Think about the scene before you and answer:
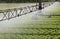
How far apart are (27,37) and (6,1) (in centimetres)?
1913

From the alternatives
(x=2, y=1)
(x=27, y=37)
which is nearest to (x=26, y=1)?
(x=2, y=1)

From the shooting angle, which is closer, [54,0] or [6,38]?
[6,38]

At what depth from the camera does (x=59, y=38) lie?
5031 mm

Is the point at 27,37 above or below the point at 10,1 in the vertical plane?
above

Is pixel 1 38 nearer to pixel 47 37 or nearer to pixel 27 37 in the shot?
pixel 27 37

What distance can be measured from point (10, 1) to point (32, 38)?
19.4 meters

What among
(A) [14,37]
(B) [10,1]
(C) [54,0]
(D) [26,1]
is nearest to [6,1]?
(B) [10,1]

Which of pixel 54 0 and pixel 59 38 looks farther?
pixel 54 0

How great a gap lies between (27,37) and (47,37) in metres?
0.61

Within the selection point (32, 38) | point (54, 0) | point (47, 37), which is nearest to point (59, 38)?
point (47, 37)

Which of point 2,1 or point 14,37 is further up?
point 14,37

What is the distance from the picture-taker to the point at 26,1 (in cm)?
2405

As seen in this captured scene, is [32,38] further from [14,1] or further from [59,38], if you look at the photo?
[14,1]

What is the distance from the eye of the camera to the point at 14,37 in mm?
5289
